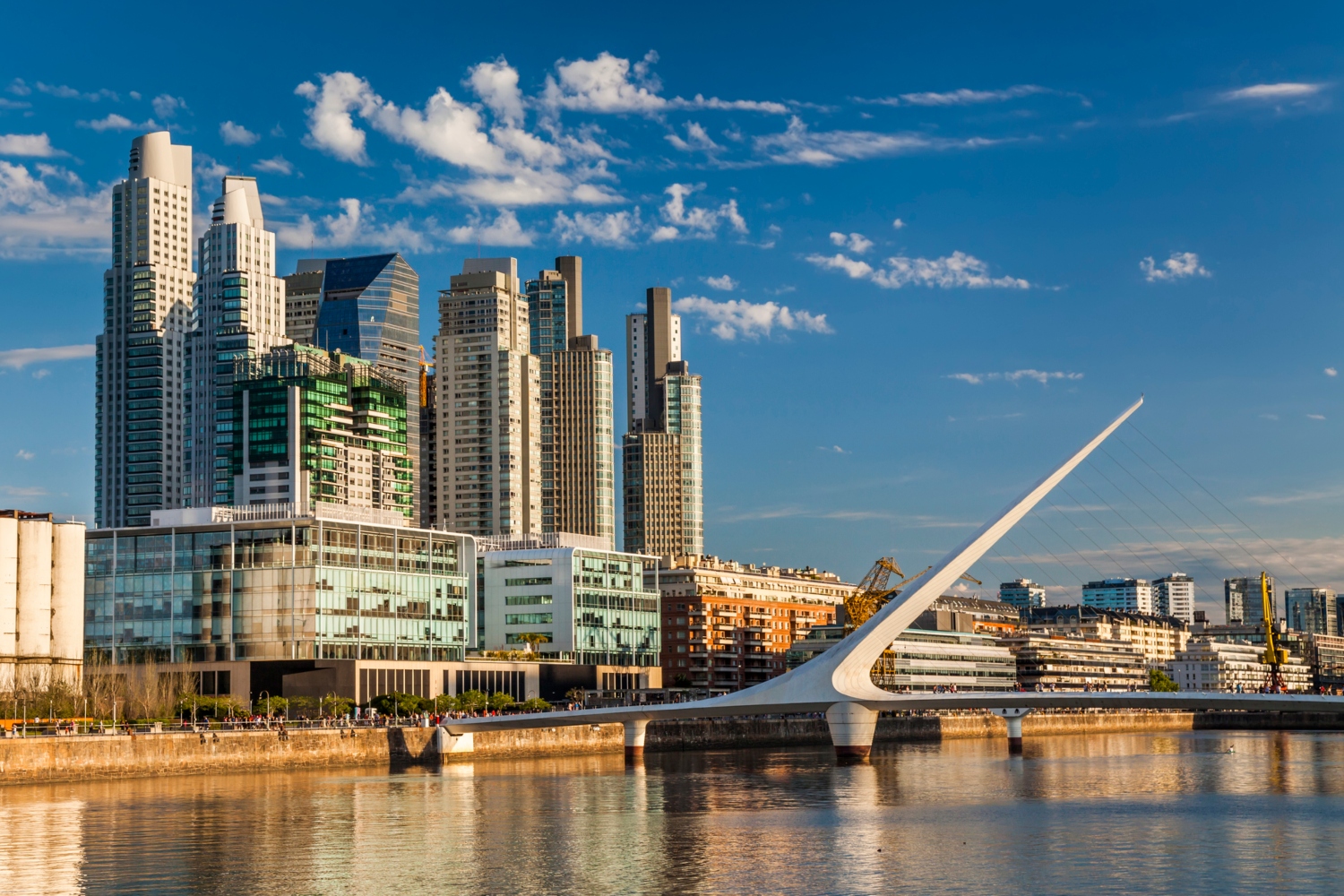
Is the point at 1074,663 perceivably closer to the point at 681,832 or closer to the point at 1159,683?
the point at 1159,683

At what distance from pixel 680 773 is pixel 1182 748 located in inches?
1399

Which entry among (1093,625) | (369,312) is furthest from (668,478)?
(1093,625)

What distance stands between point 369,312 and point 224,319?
14.6m

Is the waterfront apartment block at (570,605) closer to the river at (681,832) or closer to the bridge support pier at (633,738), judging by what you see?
the bridge support pier at (633,738)

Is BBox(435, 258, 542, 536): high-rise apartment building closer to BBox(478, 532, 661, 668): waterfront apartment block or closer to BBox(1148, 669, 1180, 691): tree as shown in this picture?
BBox(478, 532, 661, 668): waterfront apartment block

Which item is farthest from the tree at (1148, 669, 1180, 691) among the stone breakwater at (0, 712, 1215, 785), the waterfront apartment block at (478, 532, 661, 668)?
the waterfront apartment block at (478, 532, 661, 668)

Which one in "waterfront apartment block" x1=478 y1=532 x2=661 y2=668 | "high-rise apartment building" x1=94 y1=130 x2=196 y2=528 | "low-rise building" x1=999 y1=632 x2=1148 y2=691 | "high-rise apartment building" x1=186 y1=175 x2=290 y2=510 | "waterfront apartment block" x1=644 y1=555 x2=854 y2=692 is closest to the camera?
"waterfront apartment block" x1=478 y1=532 x2=661 y2=668

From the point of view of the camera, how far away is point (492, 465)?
16238 cm

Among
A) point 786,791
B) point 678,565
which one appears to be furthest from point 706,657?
point 786,791

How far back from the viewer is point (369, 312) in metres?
172

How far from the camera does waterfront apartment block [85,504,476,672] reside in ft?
251

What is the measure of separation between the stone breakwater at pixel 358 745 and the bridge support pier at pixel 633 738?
3.27 metres

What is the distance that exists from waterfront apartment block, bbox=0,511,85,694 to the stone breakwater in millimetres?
12223

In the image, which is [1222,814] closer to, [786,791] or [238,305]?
[786,791]
